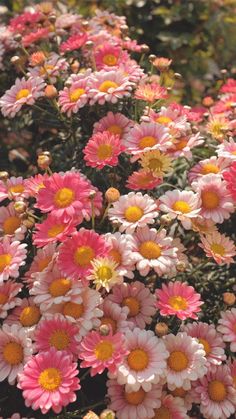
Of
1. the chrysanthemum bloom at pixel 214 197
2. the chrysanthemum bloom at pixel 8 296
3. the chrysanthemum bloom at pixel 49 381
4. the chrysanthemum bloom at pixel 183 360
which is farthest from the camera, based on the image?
the chrysanthemum bloom at pixel 214 197

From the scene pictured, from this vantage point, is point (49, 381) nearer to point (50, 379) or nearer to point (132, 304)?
point (50, 379)

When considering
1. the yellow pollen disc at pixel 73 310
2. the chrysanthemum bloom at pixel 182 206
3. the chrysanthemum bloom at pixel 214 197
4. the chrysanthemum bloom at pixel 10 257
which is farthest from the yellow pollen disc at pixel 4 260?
the chrysanthemum bloom at pixel 214 197

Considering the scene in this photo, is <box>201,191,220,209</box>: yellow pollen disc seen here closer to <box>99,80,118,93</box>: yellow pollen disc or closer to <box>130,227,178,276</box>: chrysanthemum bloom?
<box>130,227,178,276</box>: chrysanthemum bloom

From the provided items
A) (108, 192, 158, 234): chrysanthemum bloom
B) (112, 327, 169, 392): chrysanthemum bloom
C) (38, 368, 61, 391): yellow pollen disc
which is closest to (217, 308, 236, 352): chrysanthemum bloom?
(112, 327, 169, 392): chrysanthemum bloom

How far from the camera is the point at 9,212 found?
6.03 feet

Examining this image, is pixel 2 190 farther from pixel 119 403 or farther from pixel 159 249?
pixel 119 403

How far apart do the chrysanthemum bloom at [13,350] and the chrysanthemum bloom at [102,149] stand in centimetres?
53

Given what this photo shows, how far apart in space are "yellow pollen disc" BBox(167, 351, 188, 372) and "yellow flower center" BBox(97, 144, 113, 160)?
60 centimetres

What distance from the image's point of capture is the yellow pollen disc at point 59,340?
155 centimetres

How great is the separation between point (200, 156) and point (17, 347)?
40.7 inches

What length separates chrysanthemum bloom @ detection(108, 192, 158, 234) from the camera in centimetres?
166

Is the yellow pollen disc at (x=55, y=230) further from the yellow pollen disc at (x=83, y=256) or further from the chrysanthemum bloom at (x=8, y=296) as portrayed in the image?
the chrysanthemum bloom at (x=8, y=296)

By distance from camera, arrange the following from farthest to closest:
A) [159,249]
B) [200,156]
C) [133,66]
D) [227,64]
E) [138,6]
Answer: 1. [227,64]
2. [138,6]
3. [200,156]
4. [133,66]
5. [159,249]

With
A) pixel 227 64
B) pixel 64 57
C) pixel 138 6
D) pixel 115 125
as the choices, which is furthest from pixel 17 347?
pixel 227 64
